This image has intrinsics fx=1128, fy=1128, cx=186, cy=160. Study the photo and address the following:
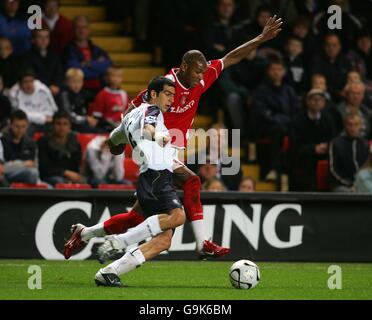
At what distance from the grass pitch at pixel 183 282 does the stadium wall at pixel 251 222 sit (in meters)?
0.30

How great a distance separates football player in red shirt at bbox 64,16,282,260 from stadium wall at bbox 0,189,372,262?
2.27 meters

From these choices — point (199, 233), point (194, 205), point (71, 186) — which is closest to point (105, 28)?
point (71, 186)

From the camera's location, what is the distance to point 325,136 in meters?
15.7

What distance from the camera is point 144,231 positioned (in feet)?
31.5

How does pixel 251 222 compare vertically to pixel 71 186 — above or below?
below

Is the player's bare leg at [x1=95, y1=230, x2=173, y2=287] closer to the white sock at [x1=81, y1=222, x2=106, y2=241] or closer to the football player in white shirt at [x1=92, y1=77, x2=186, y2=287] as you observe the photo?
the football player in white shirt at [x1=92, y1=77, x2=186, y2=287]

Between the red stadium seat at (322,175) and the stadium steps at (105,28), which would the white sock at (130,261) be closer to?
the red stadium seat at (322,175)

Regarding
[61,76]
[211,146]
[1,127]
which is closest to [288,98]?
[211,146]

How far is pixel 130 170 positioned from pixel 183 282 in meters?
5.09

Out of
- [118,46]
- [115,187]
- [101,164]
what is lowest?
[115,187]

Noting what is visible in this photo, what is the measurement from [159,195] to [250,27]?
7931 millimetres

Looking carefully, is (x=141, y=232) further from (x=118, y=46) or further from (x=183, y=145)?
(x=118, y=46)

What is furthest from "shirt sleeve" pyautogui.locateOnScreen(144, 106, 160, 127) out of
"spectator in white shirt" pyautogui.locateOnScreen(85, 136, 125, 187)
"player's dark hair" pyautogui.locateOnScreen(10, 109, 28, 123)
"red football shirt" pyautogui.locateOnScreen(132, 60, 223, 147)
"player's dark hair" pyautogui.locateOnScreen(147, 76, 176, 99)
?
"spectator in white shirt" pyautogui.locateOnScreen(85, 136, 125, 187)
